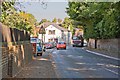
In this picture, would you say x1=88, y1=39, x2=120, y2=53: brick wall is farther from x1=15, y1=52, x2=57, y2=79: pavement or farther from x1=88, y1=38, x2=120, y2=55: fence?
x1=15, y1=52, x2=57, y2=79: pavement

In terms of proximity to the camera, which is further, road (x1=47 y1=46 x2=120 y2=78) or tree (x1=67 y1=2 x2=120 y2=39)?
tree (x1=67 y1=2 x2=120 y2=39)

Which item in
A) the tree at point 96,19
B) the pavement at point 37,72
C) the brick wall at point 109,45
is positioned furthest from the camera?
the brick wall at point 109,45

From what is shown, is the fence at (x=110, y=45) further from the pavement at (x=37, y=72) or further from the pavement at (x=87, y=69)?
the pavement at (x=37, y=72)

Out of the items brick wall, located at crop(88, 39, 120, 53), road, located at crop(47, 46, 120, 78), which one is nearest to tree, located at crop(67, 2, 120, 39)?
brick wall, located at crop(88, 39, 120, 53)

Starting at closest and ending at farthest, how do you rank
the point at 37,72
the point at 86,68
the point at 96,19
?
the point at 37,72
the point at 86,68
the point at 96,19

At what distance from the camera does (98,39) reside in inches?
2365

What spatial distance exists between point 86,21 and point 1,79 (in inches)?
2022

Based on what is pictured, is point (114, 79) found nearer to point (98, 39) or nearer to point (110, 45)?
point (110, 45)

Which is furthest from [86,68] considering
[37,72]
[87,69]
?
[37,72]

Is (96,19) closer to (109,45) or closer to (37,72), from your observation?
(109,45)

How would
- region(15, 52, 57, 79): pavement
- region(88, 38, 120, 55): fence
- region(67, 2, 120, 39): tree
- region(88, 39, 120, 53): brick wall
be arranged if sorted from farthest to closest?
region(88, 39, 120, 53): brick wall, region(88, 38, 120, 55): fence, region(67, 2, 120, 39): tree, region(15, 52, 57, 79): pavement

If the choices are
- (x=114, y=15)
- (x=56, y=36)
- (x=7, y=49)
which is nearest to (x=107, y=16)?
(x=114, y=15)

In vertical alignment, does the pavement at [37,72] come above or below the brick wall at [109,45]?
below

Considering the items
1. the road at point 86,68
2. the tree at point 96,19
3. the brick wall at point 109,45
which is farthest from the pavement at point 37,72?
the brick wall at point 109,45
